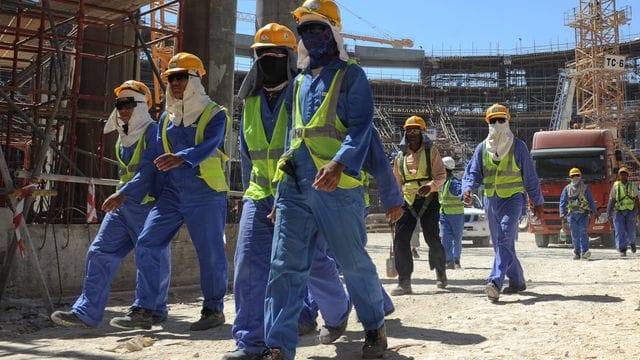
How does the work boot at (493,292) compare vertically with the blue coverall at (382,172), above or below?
below

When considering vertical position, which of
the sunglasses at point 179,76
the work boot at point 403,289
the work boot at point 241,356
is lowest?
the work boot at point 241,356

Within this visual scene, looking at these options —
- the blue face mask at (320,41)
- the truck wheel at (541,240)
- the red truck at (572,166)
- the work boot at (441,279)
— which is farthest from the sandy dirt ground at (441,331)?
the truck wheel at (541,240)

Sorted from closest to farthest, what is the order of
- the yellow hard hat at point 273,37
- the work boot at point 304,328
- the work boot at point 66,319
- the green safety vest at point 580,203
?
the yellow hard hat at point 273,37, the work boot at point 304,328, the work boot at point 66,319, the green safety vest at point 580,203

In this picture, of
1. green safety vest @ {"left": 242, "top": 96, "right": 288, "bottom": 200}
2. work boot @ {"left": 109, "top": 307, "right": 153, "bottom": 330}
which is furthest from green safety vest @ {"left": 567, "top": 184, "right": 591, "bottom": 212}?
green safety vest @ {"left": 242, "top": 96, "right": 288, "bottom": 200}

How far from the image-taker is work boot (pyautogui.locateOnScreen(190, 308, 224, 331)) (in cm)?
502

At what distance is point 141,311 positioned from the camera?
5094 mm

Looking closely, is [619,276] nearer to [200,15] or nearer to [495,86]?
[200,15]

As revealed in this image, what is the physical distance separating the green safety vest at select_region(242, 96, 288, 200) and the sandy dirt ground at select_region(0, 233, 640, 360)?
1.06 metres

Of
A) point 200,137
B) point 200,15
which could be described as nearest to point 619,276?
point 200,137

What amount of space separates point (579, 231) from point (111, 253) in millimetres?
10245

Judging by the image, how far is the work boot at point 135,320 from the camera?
4992 mm

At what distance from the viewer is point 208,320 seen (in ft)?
16.6

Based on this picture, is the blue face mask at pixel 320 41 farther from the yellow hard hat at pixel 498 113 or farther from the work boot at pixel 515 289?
the work boot at pixel 515 289

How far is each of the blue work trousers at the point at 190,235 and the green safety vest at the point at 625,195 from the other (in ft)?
39.6
